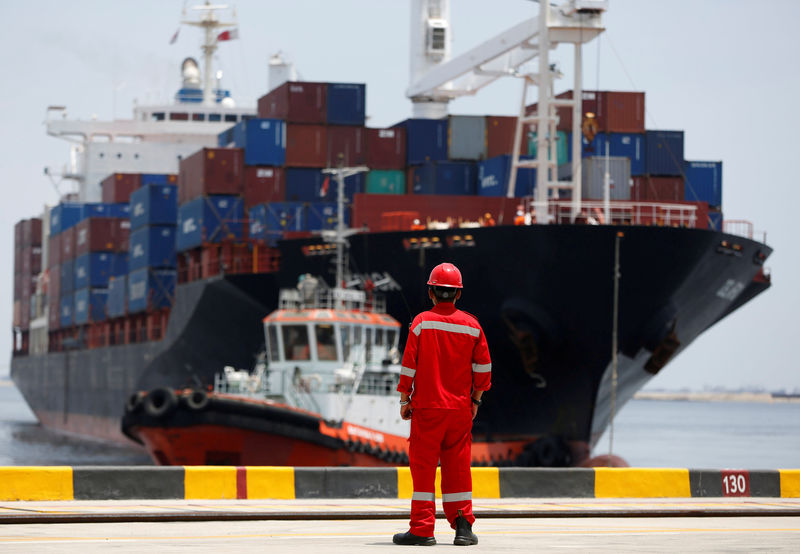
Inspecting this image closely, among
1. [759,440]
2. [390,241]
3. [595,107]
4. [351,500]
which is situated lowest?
[759,440]

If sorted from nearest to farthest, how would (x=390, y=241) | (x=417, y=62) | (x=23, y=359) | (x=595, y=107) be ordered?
(x=390, y=241) < (x=595, y=107) < (x=417, y=62) < (x=23, y=359)

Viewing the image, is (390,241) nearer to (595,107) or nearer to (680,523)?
(595,107)

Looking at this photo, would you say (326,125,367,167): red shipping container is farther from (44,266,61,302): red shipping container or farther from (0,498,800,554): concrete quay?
(0,498,800,554): concrete quay

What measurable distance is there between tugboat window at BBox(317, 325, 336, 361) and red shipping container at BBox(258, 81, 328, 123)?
15.9m

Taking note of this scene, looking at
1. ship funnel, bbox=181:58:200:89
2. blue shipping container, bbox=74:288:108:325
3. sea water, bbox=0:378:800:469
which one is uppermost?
ship funnel, bbox=181:58:200:89

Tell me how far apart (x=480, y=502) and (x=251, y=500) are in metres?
2.00

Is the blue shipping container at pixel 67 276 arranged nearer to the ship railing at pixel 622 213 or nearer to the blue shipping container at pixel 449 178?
the blue shipping container at pixel 449 178

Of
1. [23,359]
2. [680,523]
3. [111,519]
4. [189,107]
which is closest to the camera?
[111,519]

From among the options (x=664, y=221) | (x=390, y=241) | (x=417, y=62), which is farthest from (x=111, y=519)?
(x=417, y=62)

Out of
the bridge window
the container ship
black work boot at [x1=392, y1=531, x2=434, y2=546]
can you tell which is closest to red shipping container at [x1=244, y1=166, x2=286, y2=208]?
the container ship

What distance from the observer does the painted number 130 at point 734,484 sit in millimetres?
12914

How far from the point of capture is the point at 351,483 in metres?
12.5

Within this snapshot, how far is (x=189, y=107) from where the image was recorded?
6681 cm

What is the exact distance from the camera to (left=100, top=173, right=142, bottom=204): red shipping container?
190ft
